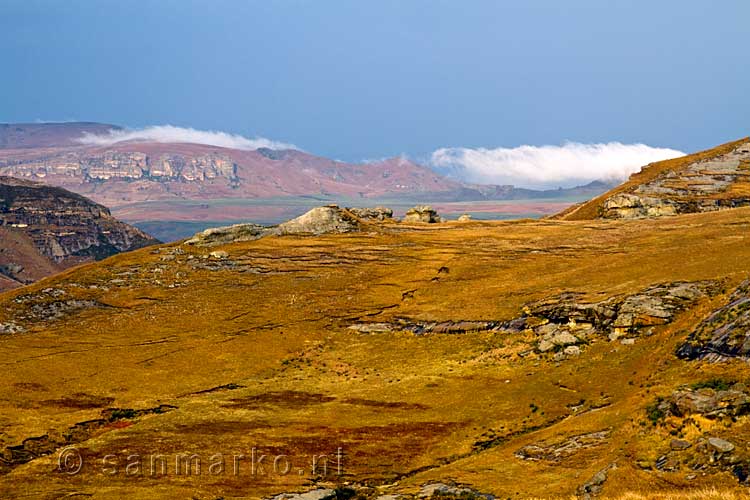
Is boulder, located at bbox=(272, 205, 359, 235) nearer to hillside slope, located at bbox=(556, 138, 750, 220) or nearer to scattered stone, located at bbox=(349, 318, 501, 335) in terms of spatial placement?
scattered stone, located at bbox=(349, 318, 501, 335)

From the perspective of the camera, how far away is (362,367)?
260 ft

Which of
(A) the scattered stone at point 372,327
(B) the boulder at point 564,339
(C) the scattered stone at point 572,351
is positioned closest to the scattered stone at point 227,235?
(A) the scattered stone at point 372,327

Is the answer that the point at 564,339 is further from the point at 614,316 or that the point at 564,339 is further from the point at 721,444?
the point at 721,444

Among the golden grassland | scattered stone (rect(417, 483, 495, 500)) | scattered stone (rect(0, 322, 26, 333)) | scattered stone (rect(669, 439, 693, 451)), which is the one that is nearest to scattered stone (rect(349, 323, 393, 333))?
the golden grassland

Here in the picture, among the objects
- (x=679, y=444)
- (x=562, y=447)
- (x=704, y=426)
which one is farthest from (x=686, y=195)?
(x=679, y=444)

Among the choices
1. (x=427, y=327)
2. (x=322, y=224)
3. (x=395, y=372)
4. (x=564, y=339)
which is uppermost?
(x=322, y=224)

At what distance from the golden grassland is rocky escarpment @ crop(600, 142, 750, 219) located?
3464cm

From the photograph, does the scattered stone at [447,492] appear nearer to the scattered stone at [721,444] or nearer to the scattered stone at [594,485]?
the scattered stone at [594,485]

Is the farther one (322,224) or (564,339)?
(322,224)

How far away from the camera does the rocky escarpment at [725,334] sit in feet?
158

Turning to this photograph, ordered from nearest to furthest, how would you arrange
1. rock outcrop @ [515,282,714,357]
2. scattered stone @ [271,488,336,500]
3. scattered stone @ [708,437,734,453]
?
scattered stone @ [708,437,734,453] < scattered stone @ [271,488,336,500] < rock outcrop @ [515,282,714,357]

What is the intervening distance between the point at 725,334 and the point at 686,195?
140 metres

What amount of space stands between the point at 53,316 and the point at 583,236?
95.5m

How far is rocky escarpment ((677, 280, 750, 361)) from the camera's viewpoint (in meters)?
48.1
